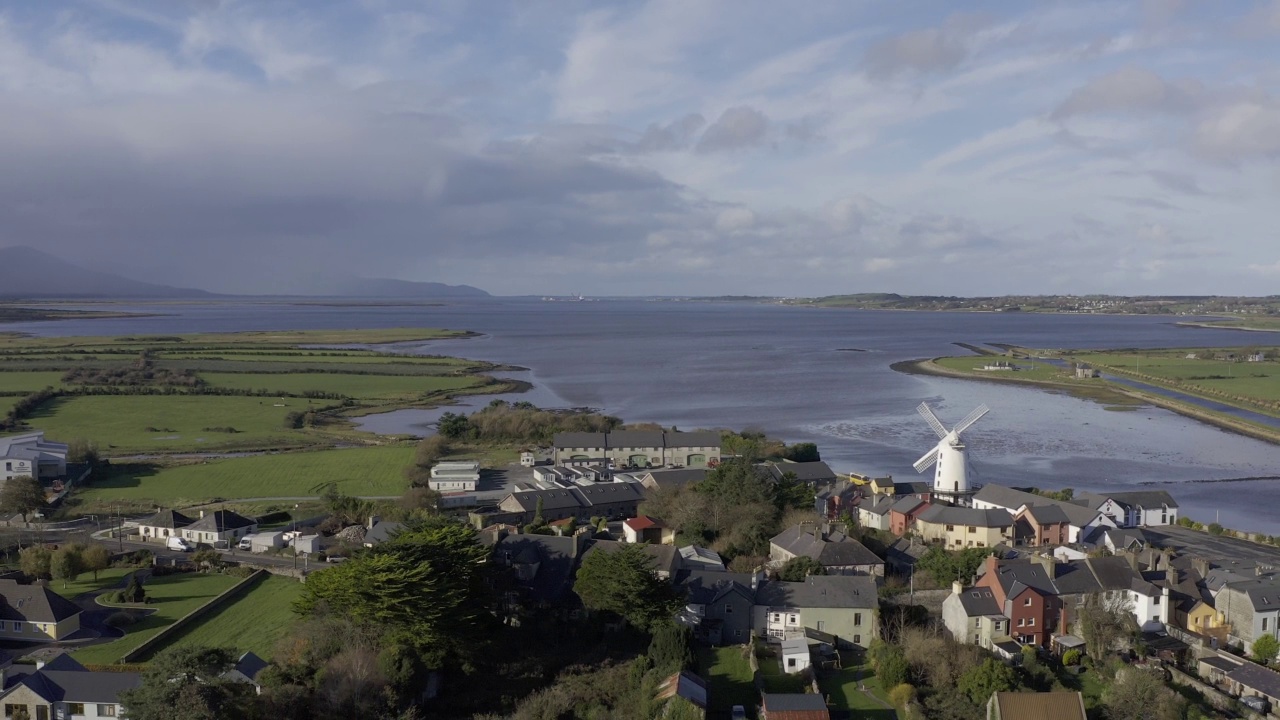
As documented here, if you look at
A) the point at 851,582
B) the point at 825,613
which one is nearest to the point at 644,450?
the point at 851,582

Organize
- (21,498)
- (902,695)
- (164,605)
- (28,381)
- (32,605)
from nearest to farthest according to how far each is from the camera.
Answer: (902,695)
(32,605)
(164,605)
(21,498)
(28,381)

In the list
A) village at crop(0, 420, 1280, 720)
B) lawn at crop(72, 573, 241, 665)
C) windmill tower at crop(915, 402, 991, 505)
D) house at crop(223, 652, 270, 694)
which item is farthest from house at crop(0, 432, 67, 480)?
windmill tower at crop(915, 402, 991, 505)

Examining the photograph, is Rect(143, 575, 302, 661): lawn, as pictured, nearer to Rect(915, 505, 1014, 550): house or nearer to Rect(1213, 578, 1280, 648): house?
Rect(915, 505, 1014, 550): house

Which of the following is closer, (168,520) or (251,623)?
(251,623)

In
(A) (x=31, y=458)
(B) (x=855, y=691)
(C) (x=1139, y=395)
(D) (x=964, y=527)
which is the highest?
(C) (x=1139, y=395)

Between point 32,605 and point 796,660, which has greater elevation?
point 32,605

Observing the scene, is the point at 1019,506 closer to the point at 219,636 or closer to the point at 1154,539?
the point at 1154,539

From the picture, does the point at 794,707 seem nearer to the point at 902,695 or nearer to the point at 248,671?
the point at 902,695

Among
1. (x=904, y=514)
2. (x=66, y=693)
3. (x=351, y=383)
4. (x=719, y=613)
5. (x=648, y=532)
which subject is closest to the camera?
(x=66, y=693)
